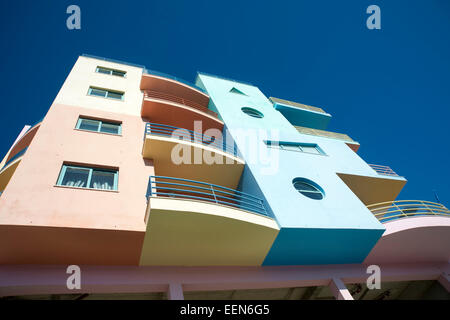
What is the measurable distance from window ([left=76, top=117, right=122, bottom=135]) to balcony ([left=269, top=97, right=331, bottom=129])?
34.8 ft

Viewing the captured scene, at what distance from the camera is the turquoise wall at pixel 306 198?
25.7 ft

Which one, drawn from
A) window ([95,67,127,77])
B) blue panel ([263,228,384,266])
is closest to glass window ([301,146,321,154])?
blue panel ([263,228,384,266])

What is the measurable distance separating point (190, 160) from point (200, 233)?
3.50 m

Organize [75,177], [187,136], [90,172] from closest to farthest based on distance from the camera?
1. [75,177]
2. [90,172]
3. [187,136]

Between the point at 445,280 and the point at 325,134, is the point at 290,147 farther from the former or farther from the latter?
the point at 445,280

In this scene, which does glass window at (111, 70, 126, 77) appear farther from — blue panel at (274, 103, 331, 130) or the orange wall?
blue panel at (274, 103, 331, 130)

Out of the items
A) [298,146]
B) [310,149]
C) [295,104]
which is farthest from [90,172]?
[295,104]

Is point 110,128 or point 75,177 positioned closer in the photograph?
point 75,177

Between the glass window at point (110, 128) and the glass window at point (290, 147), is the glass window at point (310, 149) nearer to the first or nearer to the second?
the glass window at point (290, 147)

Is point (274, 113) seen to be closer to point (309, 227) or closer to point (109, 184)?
point (309, 227)

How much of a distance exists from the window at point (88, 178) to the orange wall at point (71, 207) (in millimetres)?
214

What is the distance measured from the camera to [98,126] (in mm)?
10461

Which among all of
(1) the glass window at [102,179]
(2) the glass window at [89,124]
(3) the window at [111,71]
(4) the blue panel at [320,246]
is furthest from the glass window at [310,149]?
(3) the window at [111,71]
